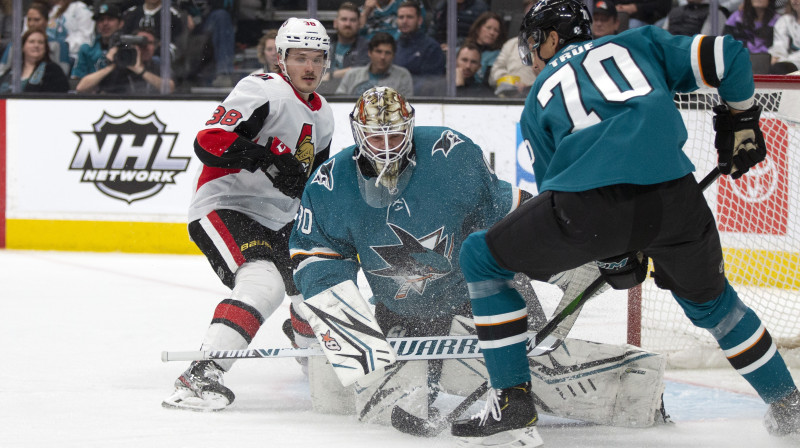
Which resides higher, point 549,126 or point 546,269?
point 549,126

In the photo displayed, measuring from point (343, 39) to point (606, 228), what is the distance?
3888 mm

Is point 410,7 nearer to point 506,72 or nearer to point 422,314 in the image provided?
point 506,72

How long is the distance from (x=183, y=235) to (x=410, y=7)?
6.00 ft

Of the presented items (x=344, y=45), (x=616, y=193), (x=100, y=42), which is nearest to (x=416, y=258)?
(x=616, y=193)

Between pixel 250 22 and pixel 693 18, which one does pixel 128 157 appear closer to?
pixel 250 22

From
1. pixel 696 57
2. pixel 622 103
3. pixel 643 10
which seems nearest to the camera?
pixel 622 103

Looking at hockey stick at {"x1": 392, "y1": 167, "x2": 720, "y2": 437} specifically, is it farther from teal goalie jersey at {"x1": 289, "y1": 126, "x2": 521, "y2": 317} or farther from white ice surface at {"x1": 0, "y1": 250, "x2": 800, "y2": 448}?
teal goalie jersey at {"x1": 289, "y1": 126, "x2": 521, "y2": 317}

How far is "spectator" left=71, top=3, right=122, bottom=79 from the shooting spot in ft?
19.7

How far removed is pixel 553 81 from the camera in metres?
2.01

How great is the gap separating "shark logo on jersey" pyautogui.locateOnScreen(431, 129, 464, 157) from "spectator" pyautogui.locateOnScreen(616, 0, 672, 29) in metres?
2.88

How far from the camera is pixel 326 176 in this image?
2.49m

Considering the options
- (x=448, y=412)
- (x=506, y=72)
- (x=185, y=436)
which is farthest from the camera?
(x=506, y=72)

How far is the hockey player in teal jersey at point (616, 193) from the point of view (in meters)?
1.93

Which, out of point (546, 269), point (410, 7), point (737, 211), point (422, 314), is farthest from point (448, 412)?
point (410, 7)
